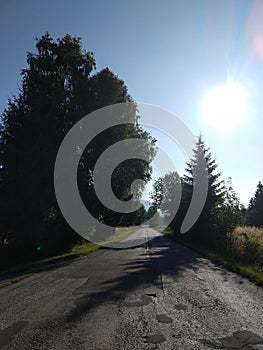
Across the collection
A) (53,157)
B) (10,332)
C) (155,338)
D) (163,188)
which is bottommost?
(10,332)

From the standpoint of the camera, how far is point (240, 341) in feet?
12.9

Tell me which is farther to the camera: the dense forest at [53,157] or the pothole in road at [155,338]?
the dense forest at [53,157]

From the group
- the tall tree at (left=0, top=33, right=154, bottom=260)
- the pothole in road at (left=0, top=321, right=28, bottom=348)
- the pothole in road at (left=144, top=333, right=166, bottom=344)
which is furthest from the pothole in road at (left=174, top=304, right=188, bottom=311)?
the tall tree at (left=0, top=33, right=154, bottom=260)

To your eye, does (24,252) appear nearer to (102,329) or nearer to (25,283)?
(25,283)

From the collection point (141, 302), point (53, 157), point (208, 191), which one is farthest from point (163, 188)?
point (141, 302)

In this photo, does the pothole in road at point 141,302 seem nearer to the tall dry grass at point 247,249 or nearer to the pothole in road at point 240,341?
the pothole in road at point 240,341

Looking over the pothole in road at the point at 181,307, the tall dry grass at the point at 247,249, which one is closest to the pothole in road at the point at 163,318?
the pothole in road at the point at 181,307

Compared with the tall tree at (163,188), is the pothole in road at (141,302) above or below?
below

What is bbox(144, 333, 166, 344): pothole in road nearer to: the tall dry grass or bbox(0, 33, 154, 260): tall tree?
the tall dry grass

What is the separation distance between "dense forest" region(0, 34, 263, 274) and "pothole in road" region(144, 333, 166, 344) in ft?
46.0

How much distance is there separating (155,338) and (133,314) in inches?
49.3

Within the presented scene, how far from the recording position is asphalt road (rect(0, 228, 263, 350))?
405 centimetres

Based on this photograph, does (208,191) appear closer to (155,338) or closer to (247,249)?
(247,249)

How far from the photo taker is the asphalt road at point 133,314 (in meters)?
4.05
